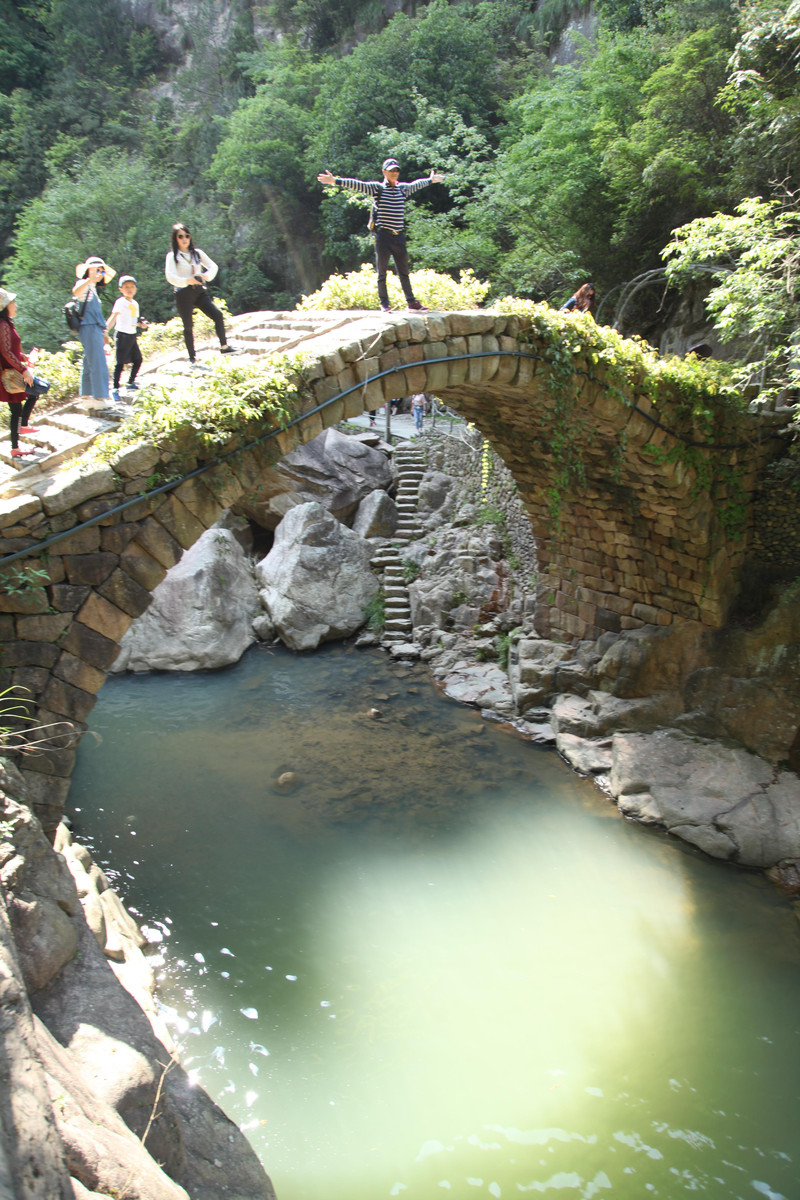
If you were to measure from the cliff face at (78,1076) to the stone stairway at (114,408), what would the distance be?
6.41ft

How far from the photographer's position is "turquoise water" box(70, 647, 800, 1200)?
14.3 feet

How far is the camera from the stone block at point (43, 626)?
429 centimetres

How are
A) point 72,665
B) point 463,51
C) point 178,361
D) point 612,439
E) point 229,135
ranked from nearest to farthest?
point 72,665
point 178,361
point 612,439
point 463,51
point 229,135

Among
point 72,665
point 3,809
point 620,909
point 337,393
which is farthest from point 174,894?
point 337,393

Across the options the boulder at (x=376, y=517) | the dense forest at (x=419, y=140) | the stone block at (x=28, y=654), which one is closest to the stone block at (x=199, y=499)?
the stone block at (x=28, y=654)

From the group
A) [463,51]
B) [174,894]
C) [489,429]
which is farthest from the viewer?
[463,51]

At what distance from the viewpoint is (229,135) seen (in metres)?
20.9

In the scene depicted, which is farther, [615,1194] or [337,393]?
[337,393]

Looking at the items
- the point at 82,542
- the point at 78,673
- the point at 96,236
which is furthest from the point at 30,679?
the point at 96,236

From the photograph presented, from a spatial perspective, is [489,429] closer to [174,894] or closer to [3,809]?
[174,894]

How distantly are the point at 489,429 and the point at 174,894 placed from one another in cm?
589

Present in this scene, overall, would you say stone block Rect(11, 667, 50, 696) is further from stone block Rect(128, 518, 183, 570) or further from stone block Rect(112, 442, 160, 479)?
stone block Rect(112, 442, 160, 479)

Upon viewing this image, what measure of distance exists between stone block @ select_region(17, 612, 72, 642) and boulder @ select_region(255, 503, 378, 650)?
22.5ft

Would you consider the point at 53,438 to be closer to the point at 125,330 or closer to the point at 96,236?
the point at 125,330
